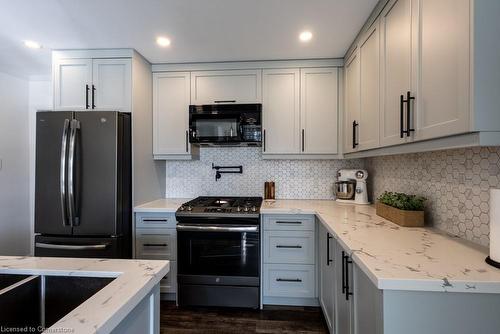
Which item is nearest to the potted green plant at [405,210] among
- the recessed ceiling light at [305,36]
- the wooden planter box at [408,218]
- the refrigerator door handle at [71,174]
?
the wooden planter box at [408,218]

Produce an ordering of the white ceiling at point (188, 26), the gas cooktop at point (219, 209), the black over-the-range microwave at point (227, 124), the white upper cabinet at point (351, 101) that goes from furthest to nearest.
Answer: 1. the black over-the-range microwave at point (227, 124)
2. the gas cooktop at point (219, 209)
3. the white upper cabinet at point (351, 101)
4. the white ceiling at point (188, 26)

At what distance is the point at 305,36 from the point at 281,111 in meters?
0.74

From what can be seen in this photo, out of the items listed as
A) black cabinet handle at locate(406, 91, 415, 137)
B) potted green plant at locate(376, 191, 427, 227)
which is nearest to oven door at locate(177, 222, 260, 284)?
potted green plant at locate(376, 191, 427, 227)

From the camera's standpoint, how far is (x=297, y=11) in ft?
5.77

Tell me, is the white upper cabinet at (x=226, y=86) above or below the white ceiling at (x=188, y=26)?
below

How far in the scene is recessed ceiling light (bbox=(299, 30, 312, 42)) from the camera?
2.07 m

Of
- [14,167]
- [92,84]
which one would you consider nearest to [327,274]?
[92,84]

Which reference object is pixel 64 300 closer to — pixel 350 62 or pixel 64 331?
pixel 64 331

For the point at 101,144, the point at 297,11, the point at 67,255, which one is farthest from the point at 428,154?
the point at 67,255

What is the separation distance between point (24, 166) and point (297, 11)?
11.5ft

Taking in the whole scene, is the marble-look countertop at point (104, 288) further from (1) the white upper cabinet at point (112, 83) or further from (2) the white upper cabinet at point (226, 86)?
(2) the white upper cabinet at point (226, 86)

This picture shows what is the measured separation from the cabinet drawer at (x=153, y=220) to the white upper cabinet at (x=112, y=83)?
1014mm

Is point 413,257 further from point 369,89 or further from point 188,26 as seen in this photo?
point 188,26

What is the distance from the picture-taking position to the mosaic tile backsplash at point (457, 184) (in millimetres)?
1203
